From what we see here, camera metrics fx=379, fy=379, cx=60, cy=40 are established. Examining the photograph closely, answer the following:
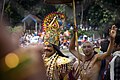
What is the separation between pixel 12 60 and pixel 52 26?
472 centimetres

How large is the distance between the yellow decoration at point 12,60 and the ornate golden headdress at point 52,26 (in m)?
4.48

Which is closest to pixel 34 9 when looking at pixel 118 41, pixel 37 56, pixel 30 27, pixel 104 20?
pixel 30 27

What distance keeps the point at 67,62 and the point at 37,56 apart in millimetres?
4018

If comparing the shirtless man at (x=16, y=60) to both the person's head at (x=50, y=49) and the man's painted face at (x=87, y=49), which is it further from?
the person's head at (x=50, y=49)

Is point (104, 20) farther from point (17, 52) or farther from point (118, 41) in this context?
point (17, 52)

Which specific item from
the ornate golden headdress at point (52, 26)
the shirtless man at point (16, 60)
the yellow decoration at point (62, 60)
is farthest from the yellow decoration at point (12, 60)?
the ornate golden headdress at point (52, 26)

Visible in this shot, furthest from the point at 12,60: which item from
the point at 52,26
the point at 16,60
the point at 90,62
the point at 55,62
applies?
the point at 52,26

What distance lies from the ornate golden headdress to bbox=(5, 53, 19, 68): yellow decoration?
14.7 ft

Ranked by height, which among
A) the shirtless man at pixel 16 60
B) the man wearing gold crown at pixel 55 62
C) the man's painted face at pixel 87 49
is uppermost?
the shirtless man at pixel 16 60

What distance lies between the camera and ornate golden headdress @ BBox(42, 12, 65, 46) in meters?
6.23

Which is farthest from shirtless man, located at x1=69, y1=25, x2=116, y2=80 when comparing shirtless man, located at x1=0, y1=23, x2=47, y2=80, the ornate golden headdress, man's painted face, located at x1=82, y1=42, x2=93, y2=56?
shirtless man, located at x1=0, y1=23, x2=47, y2=80

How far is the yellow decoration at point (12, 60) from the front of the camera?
165cm

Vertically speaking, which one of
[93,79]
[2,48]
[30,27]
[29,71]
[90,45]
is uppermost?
[2,48]

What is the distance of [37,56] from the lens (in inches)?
67.9
